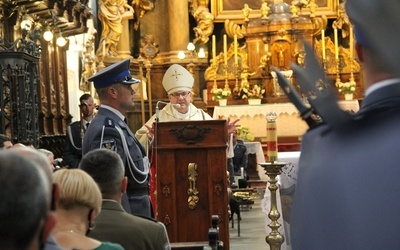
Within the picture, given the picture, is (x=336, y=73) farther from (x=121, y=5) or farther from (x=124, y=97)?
(x=124, y=97)

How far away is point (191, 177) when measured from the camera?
25.7ft

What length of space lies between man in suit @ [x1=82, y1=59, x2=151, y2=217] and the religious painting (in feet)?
54.7

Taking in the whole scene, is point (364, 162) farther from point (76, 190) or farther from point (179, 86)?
point (179, 86)

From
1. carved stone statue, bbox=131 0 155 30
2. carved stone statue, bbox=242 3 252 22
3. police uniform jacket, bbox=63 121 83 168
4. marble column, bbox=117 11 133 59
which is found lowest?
police uniform jacket, bbox=63 121 83 168

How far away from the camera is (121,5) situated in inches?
837

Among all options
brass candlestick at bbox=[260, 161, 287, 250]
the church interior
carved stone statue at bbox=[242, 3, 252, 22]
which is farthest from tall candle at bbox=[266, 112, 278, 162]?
carved stone statue at bbox=[242, 3, 252, 22]

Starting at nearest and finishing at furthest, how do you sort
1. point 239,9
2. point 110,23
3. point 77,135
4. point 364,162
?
point 364,162 < point 77,135 < point 110,23 < point 239,9

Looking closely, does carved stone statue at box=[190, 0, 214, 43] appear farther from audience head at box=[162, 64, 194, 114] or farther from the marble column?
audience head at box=[162, 64, 194, 114]

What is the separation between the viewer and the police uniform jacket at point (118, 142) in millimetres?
5984

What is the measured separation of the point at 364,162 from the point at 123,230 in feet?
8.12

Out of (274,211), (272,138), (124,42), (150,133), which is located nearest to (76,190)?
(150,133)

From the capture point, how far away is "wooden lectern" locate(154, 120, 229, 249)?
771 centimetres

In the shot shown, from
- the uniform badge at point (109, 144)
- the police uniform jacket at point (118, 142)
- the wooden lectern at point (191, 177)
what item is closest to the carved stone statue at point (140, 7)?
the wooden lectern at point (191, 177)

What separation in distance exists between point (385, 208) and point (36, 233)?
0.61 m
